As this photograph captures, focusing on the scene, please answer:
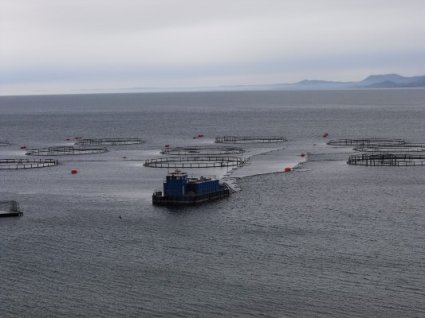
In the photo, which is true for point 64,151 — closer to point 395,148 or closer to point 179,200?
point 395,148

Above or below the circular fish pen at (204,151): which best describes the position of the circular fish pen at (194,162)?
above

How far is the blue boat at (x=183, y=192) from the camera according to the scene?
78312 mm

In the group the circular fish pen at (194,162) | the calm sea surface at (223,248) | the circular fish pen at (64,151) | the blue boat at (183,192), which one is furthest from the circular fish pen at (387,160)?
the circular fish pen at (64,151)

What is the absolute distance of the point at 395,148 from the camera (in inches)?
5271

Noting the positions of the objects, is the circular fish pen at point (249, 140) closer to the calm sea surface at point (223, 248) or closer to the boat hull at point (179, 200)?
the calm sea surface at point (223, 248)

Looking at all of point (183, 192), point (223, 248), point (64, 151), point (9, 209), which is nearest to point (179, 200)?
point (183, 192)

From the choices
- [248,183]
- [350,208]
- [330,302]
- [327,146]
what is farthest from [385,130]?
[330,302]

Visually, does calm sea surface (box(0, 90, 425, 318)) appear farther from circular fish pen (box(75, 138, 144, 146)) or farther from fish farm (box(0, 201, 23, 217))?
circular fish pen (box(75, 138, 144, 146))

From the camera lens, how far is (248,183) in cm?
9169

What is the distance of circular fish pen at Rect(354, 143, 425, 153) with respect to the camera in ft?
427

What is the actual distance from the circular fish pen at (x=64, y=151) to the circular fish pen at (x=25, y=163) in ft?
45.3

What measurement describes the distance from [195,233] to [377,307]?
2288 cm

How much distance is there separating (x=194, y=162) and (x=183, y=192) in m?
35.4

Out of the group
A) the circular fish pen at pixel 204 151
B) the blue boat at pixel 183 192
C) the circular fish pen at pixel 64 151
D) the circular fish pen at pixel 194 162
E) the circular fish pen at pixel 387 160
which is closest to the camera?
the blue boat at pixel 183 192
